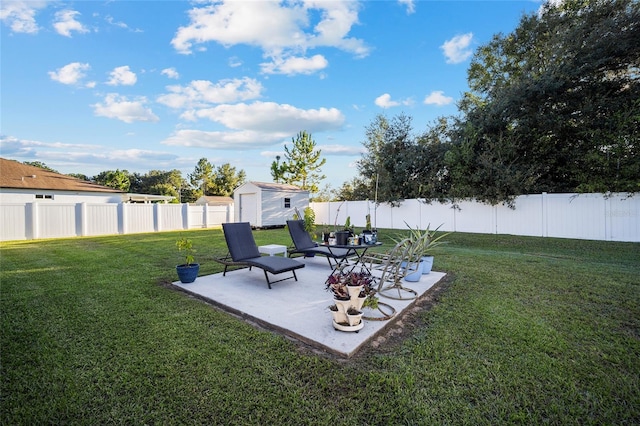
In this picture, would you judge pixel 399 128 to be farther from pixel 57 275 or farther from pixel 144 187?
pixel 144 187

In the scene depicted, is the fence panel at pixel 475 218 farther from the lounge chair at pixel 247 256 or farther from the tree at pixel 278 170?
the tree at pixel 278 170

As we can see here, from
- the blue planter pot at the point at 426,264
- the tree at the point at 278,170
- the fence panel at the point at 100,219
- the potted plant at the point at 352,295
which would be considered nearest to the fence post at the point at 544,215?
the blue planter pot at the point at 426,264

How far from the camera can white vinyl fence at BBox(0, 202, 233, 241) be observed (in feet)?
35.1

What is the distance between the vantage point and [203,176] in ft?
124

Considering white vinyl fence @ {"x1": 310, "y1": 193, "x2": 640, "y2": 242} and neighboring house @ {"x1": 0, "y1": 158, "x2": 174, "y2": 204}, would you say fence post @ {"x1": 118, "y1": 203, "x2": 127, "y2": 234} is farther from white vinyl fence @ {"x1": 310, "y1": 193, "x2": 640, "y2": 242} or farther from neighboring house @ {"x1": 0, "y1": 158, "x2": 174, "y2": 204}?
white vinyl fence @ {"x1": 310, "y1": 193, "x2": 640, "y2": 242}

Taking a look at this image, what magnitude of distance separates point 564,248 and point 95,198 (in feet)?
80.8

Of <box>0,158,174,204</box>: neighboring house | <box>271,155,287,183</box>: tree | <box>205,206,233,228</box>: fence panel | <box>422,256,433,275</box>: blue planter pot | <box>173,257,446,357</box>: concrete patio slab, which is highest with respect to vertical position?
<box>271,155,287,183</box>: tree

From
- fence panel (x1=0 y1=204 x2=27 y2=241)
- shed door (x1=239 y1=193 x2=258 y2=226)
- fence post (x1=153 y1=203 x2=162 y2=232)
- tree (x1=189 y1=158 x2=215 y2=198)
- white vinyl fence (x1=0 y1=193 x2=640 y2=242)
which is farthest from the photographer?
tree (x1=189 y1=158 x2=215 y2=198)

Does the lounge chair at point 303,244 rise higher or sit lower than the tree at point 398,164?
lower

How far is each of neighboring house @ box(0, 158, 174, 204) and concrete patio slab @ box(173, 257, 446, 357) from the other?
15778 mm

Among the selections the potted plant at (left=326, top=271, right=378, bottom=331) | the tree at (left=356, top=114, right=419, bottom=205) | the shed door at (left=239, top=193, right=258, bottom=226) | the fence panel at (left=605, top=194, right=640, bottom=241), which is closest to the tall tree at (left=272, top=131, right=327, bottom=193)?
the shed door at (left=239, top=193, right=258, bottom=226)

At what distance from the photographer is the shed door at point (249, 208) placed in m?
16.3

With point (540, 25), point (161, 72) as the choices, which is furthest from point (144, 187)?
point (540, 25)

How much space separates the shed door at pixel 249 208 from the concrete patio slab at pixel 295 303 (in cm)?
1111
